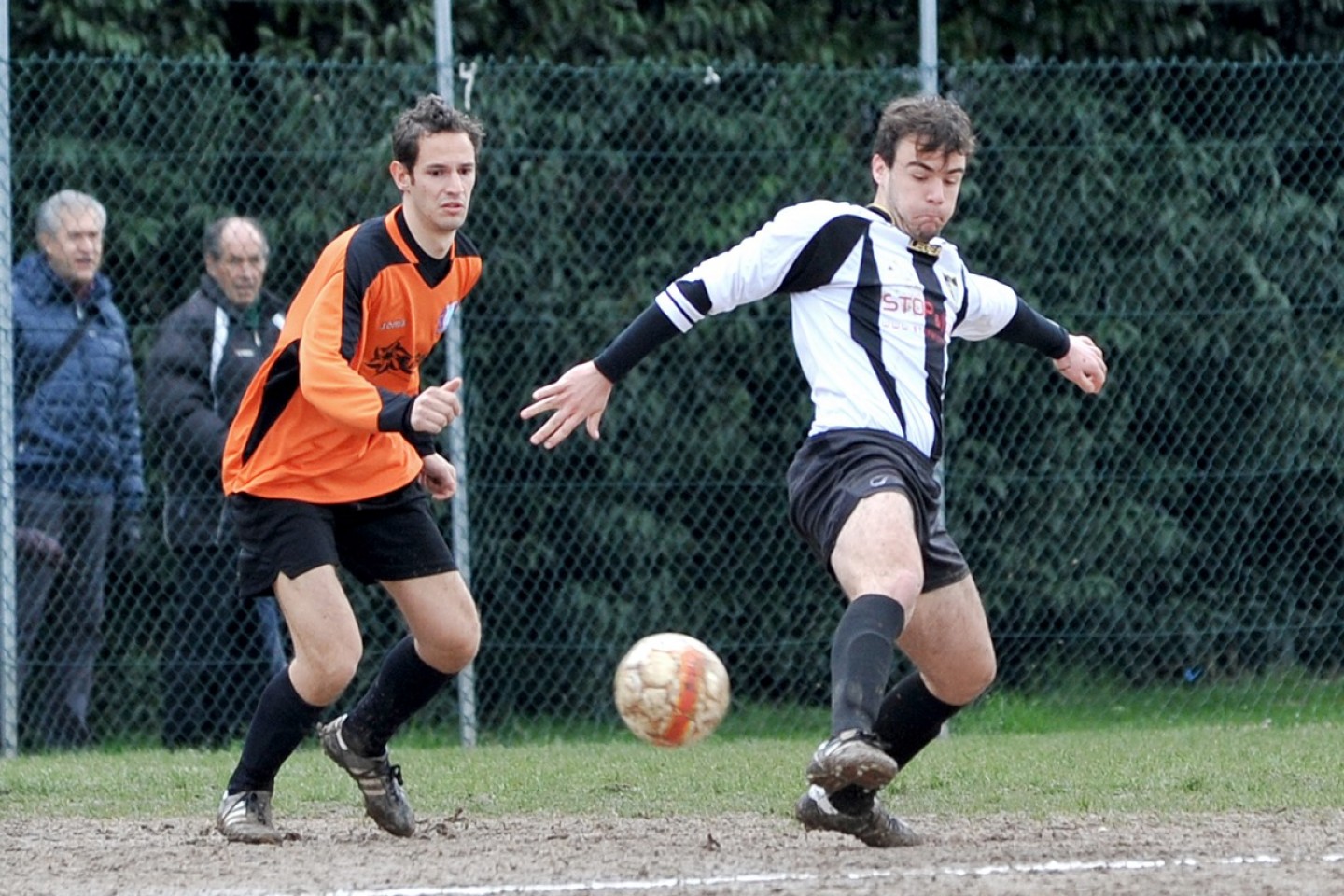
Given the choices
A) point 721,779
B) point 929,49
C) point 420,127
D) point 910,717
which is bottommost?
point 721,779

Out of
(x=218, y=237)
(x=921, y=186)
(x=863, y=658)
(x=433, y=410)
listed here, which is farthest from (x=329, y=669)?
(x=218, y=237)

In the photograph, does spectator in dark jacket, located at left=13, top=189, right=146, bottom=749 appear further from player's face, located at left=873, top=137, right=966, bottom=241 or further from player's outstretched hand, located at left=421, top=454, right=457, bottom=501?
player's face, located at left=873, top=137, right=966, bottom=241

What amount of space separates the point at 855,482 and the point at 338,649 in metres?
1.56

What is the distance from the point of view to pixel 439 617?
6.28m

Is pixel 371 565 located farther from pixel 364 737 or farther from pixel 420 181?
pixel 420 181

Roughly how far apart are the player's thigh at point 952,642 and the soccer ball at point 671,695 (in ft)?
1.77

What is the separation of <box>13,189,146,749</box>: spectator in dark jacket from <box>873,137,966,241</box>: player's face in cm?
438

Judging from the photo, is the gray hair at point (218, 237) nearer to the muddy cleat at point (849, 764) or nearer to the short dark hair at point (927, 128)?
the short dark hair at point (927, 128)

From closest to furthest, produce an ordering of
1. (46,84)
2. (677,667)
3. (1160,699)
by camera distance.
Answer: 1. (677,667)
2. (46,84)
3. (1160,699)

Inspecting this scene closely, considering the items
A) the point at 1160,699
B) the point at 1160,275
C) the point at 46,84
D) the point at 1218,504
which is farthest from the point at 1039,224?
the point at 46,84

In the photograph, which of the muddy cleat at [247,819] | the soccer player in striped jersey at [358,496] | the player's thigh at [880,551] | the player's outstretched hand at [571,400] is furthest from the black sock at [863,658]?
the muddy cleat at [247,819]

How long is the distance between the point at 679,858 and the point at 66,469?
14.6 feet

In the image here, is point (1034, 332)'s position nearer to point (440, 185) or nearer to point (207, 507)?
point (440, 185)

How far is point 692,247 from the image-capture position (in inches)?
387
